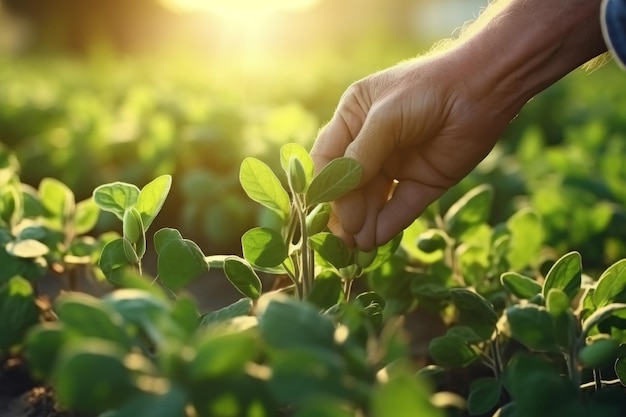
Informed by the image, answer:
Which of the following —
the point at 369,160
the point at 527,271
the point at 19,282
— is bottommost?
the point at 527,271

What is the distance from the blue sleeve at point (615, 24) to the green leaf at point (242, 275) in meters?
0.69

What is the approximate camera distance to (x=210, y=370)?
692mm

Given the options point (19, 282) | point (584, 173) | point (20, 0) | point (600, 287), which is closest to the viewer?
point (600, 287)

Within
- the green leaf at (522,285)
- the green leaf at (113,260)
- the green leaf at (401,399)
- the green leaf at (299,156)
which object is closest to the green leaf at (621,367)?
the green leaf at (522,285)

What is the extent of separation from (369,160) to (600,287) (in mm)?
472

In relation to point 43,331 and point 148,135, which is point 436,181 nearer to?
point 43,331

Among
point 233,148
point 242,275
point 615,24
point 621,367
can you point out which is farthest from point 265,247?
point 233,148

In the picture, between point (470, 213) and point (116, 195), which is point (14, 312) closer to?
point (116, 195)

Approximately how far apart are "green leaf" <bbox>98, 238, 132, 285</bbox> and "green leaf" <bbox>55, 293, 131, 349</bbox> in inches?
20.6

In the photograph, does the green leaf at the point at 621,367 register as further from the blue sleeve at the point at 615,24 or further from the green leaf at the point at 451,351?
the blue sleeve at the point at 615,24

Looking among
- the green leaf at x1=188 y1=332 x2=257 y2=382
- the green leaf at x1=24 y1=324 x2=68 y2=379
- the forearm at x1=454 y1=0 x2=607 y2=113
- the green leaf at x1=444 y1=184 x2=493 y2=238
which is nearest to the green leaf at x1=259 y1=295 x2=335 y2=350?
the green leaf at x1=188 y1=332 x2=257 y2=382

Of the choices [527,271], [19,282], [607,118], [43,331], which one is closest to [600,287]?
[527,271]

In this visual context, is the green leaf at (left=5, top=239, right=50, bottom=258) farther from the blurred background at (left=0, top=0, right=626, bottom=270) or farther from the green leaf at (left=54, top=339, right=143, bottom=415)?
the blurred background at (left=0, top=0, right=626, bottom=270)

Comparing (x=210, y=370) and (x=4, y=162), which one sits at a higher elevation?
(x=210, y=370)
